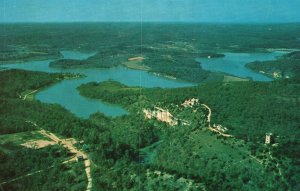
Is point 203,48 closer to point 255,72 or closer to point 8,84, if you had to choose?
point 255,72

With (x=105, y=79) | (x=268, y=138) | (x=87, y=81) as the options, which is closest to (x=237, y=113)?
(x=268, y=138)

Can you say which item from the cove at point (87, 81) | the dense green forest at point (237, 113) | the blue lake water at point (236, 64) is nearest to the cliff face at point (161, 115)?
the dense green forest at point (237, 113)

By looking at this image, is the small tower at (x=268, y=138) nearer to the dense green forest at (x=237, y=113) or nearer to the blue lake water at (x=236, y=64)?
the dense green forest at (x=237, y=113)

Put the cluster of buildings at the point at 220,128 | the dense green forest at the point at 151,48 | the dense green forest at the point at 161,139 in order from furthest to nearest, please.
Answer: the dense green forest at the point at 151,48 < the cluster of buildings at the point at 220,128 < the dense green forest at the point at 161,139

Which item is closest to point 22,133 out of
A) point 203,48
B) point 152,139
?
point 152,139

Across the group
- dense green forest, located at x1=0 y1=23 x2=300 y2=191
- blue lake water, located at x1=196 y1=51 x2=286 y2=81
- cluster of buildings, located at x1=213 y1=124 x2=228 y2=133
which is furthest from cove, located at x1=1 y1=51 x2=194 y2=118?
blue lake water, located at x1=196 y1=51 x2=286 y2=81

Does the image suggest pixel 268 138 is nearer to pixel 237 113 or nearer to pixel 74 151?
pixel 237 113
